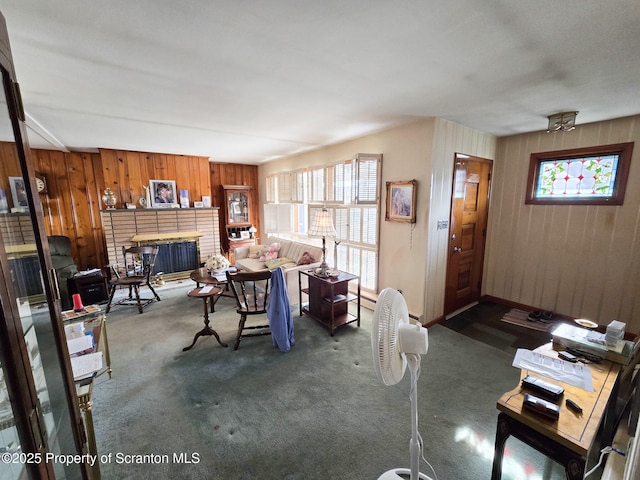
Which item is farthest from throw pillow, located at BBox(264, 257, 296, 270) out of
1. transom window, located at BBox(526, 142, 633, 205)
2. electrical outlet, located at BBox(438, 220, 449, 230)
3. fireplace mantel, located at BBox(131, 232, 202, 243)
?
transom window, located at BBox(526, 142, 633, 205)

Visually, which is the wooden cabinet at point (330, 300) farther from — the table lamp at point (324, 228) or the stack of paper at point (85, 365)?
the stack of paper at point (85, 365)

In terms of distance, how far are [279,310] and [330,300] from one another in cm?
72

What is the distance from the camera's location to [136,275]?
456 centimetres

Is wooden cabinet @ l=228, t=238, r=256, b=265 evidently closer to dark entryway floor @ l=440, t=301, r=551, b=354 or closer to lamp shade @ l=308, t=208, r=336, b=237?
lamp shade @ l=308, t=208, r=336, b=237

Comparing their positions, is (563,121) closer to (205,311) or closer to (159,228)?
(205,311)

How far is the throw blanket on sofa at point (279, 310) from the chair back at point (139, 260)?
262 cm

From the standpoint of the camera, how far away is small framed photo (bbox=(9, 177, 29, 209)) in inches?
33.6

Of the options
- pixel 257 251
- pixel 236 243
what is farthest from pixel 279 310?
pixel 236 243

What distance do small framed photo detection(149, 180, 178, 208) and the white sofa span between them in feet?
5.65

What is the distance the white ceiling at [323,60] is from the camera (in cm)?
130

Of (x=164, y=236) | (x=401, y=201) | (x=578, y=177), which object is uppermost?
(x=578, y=177)

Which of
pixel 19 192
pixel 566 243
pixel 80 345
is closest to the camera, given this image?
pixel 19 192

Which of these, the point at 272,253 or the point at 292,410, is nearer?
the point at 292,410

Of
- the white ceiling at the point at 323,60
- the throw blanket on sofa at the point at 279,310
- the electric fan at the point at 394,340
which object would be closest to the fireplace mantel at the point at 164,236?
the white ceiling at the point at 323,60
